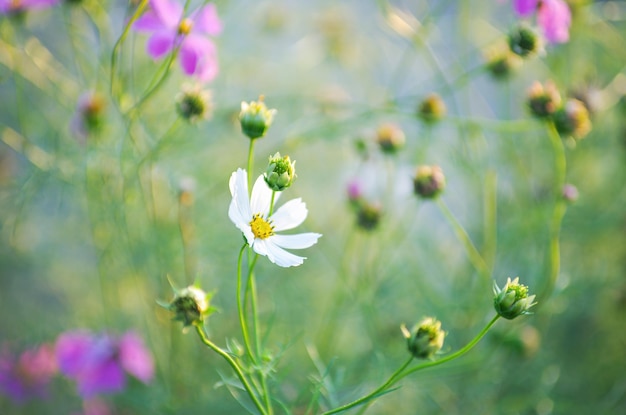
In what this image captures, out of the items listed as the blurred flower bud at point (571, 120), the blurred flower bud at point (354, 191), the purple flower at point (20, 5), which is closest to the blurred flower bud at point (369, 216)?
the blurred flower bud at point (354, 191)

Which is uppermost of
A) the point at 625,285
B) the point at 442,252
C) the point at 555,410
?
the point at 442,252

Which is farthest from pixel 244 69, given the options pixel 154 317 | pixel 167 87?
pixel 154 317

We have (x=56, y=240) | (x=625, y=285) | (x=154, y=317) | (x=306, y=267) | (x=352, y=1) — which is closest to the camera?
(x=154, y=317)

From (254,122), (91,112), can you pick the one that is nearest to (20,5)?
(91,112)

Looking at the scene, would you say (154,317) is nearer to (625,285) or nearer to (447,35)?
(625,285)

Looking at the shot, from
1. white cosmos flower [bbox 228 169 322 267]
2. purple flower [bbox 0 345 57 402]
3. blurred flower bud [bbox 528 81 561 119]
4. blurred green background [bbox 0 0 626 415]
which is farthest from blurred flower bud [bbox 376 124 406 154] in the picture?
purple flower [bbox 0 345 57 402]

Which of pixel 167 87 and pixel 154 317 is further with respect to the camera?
pixel 167 87

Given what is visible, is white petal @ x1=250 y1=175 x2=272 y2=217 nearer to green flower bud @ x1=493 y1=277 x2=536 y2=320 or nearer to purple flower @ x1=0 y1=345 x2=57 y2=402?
green flower bud @ x1=493 y1=277 x2=536 y2=320
